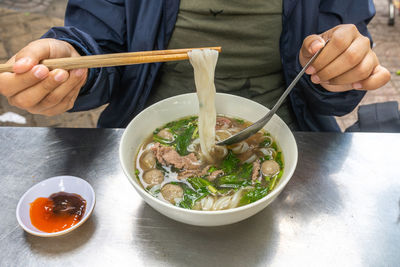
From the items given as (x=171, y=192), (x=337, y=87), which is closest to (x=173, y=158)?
(x=171, y=192)

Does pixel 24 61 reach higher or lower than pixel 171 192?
higher

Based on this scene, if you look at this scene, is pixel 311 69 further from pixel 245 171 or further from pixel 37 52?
pixel 37 52

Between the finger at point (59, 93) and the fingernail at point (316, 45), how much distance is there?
1087 mm

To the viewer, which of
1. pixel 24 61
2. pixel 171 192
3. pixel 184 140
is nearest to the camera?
pixel 24 61

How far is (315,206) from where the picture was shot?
5.09ft

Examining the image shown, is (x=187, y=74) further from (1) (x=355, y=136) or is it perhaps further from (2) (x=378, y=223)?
(2) (x=378, y=223)

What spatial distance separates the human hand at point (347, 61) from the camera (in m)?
1.46

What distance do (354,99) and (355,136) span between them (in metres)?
0.24

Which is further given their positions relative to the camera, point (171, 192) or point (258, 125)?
point (258, 125)

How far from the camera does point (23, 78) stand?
134 cm

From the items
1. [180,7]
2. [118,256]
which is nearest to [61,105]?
[118,256]

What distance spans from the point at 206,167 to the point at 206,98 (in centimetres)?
35


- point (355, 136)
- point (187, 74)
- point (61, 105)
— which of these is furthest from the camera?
point (187, 74)

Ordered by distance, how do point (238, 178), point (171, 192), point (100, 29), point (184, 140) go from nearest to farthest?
point (171, 192), point (238, 178), point (184, 140), point (100, 29)
